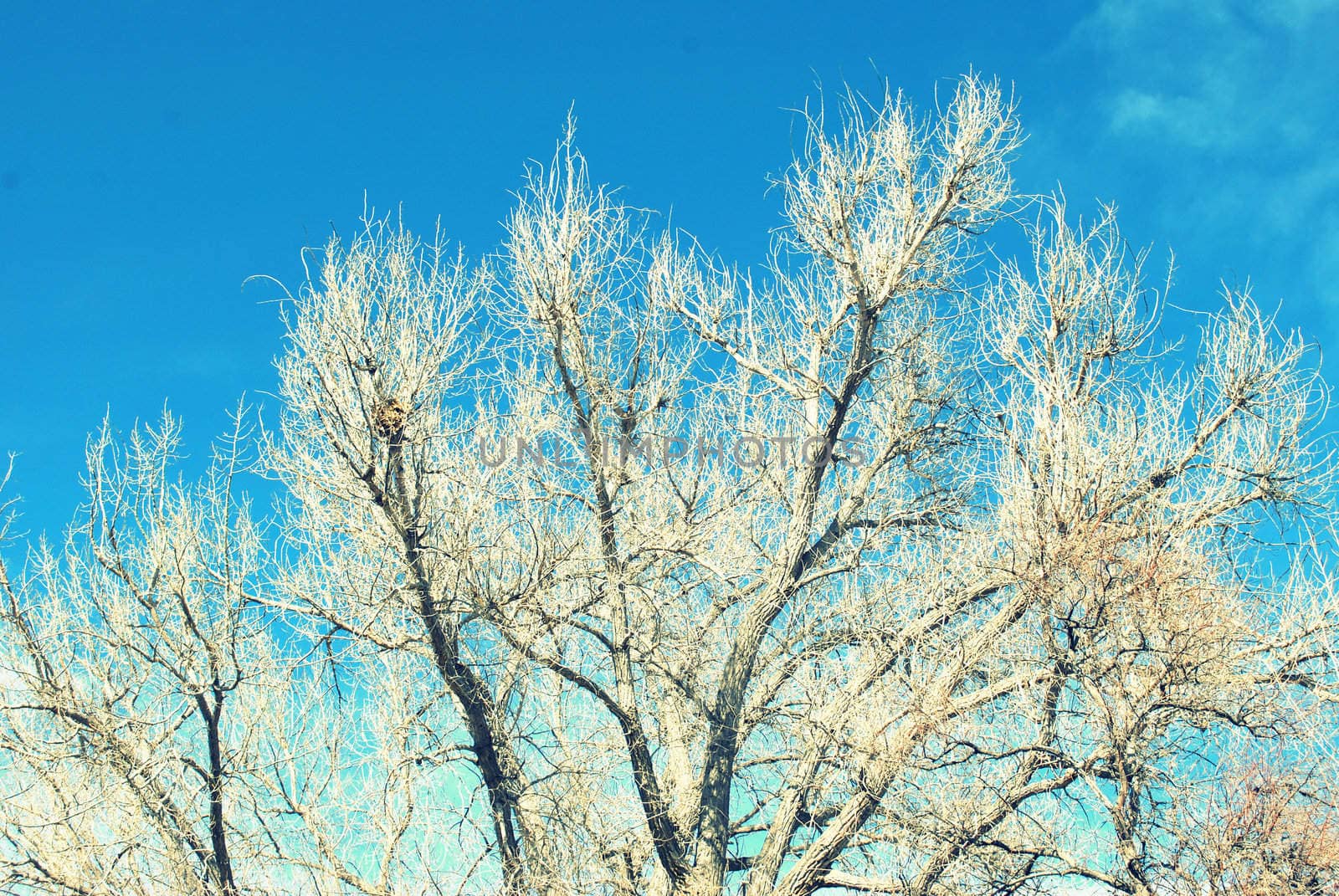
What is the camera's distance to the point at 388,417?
6.51m

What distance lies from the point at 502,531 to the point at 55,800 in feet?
14.4

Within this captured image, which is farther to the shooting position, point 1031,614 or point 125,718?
point 1031,614

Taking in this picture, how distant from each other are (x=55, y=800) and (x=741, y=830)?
6010 millimetres

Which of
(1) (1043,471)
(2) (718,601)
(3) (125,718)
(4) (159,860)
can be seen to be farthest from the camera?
(2) (718,601)

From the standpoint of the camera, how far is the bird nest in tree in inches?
256

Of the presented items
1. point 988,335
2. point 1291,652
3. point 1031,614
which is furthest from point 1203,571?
point 988,335

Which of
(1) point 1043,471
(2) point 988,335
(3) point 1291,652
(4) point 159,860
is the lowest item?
(4) point 159,860

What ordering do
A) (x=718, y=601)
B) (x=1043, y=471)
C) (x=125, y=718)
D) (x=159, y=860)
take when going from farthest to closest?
(x=718, y=601)
(x=1043, y=471)
(x=159, y=860)
(x=125, y=718)

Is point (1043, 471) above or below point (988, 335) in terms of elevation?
below

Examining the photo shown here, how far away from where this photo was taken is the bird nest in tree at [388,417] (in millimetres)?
6492

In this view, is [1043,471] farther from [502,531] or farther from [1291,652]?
[502,531]

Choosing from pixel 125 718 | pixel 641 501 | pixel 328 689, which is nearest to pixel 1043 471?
pixel 641 501

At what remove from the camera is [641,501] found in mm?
Result: 10125

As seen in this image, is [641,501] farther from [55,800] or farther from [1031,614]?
[55,800]
